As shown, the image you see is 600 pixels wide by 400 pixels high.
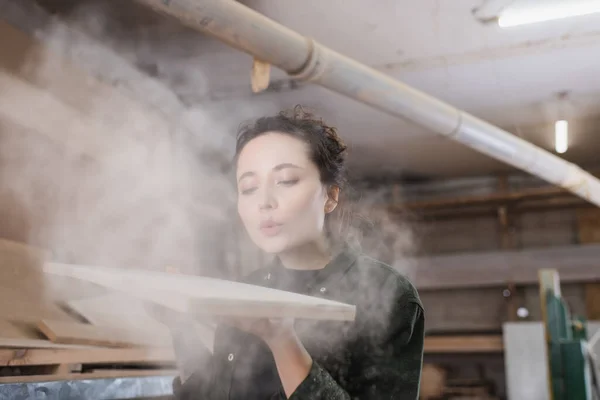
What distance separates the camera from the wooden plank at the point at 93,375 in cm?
198

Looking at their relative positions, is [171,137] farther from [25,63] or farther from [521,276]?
[521,276]

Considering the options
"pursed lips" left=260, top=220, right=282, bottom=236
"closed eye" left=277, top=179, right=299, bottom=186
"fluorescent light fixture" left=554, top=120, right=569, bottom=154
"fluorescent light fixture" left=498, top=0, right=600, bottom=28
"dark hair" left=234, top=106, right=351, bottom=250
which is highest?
"fluorescent light fixture" left=554, top=120, right=569, bottom=154

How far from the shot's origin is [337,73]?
8.30 ft

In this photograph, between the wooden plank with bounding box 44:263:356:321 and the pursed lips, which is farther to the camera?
the pursed lips

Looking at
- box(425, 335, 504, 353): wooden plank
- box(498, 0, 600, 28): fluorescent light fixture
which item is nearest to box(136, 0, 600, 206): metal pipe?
box(498, 0, 600, 28): fluorescent light fixture

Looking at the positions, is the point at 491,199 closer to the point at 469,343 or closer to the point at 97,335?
the point at 469,343

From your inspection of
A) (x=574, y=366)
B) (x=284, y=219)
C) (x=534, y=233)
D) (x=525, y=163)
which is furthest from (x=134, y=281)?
(x=534, y=233)

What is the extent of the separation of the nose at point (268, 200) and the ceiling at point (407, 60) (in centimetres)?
240

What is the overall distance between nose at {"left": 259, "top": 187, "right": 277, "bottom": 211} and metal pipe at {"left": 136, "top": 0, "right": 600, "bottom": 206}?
110 cm

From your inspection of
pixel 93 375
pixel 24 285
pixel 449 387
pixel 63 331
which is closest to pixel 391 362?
pixel 93 375

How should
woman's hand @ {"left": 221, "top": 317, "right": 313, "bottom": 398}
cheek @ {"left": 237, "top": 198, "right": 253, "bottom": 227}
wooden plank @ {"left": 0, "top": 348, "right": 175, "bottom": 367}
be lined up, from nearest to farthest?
woman's hand @ {"left": 221, "top": 317, "right": 313, "bottom": 398}
cheek @ {"left": 237, "top": 198, "right": 253, "bottom": 227}
wooden plank @ {"left": 0, "top": 348, "right": 175, "bottom": 367}

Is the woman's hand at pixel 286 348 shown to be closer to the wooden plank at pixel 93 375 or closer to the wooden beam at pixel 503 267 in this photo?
the wooden plank at pixel 93 375

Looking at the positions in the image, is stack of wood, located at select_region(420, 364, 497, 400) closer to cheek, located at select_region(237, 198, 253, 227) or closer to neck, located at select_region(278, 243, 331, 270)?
neck, located at select_region(278, 243, 331, 270)

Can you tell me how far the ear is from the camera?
1.23 meters
